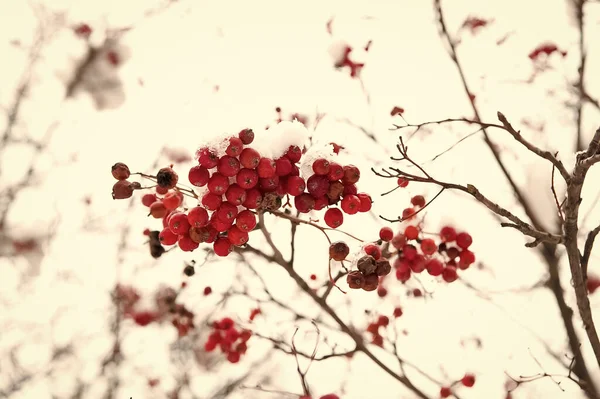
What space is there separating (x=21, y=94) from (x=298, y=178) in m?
4.13

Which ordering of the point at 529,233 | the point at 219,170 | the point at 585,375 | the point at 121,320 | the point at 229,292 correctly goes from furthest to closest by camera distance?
1. the point at 121,320
2. the point at 229,292
3. the point at 585,375
4. the point at 219,170
5. the point at 529,233

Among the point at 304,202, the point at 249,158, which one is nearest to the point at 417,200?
the point at 304,202

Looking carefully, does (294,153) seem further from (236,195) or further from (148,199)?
(148,199)

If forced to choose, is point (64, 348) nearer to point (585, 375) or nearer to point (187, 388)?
point (187, 388)

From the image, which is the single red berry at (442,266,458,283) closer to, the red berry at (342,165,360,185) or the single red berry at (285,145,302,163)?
the red berry at (342,165,360,185)

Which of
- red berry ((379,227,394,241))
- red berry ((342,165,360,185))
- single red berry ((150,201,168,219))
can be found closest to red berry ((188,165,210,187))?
single red berry ((150,201,168,219))

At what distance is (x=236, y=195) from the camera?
187cm

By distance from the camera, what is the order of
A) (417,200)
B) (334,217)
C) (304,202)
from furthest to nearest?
1. (417,200)
2. (334,217)
3. (304,202)

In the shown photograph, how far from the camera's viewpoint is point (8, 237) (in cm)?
474

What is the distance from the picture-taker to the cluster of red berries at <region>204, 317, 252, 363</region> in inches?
156

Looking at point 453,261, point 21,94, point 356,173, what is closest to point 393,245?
point 453,261

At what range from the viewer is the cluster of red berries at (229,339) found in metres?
3.97

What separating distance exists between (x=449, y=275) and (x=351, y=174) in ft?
5.30

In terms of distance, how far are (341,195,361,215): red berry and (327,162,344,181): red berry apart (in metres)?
0.13
